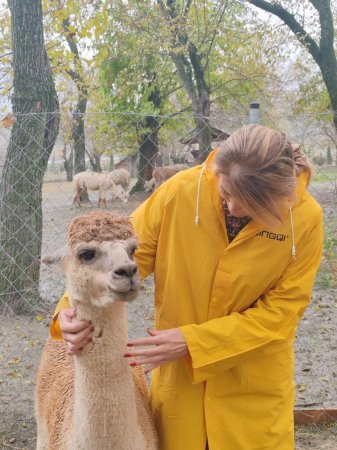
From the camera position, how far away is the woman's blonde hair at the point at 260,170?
64.6 inches

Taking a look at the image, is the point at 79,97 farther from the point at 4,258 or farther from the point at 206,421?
the point at 206,421

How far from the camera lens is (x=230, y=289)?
1.85 m

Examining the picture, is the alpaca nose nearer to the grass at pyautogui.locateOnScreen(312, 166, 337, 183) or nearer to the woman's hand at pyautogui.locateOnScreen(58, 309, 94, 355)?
the woman's hand at pyautogui.locateOnScreen(58, 309, 94, 355)

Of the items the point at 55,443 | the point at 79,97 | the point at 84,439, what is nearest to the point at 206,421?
the point at 84,439

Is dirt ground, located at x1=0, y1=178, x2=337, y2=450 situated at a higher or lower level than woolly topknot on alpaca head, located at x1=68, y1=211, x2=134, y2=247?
lower

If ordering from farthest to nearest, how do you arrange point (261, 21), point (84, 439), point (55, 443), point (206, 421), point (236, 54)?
point (236, 54)
point (261, 21)
point (55, 443)
point (206, 421)
point (84, 439)

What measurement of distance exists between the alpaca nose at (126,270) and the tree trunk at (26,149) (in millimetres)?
3419

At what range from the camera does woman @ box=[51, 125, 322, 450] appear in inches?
67.2

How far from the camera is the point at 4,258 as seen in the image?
4.98m

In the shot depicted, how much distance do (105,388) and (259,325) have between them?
59 centimetres

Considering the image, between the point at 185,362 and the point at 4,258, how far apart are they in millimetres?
3479

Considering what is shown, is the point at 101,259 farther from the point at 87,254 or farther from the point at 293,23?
the point at 293,23

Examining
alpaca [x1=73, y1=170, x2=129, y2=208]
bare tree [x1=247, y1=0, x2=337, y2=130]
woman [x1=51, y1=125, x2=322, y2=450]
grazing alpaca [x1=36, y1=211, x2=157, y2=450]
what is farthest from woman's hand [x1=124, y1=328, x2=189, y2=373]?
bare tree [x1=247, y1=0, x2=337, y2=130]

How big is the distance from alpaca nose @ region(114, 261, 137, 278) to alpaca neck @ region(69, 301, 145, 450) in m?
0.25
